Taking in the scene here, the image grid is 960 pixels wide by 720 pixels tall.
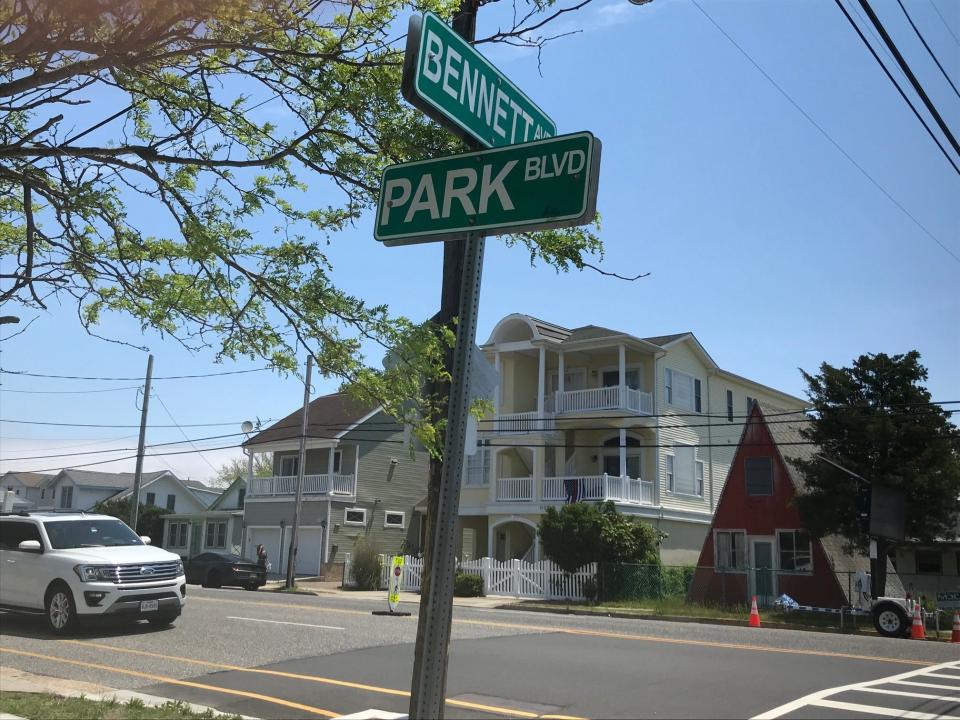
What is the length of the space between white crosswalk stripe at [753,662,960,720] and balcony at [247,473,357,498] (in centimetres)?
3175

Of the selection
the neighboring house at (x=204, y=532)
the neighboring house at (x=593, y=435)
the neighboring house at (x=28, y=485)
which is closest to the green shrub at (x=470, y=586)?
the neighboring house at (x=593, y=435)

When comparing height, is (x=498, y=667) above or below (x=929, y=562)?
below

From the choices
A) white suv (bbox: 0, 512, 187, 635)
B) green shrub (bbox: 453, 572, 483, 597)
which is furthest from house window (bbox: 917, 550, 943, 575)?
white suv (bbox: 0, 512, 187, 635)

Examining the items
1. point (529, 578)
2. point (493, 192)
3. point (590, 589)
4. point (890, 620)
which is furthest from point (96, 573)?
point (529, 578)

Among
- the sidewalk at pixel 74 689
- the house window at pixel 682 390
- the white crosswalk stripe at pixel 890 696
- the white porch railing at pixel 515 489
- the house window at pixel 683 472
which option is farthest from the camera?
the house window at pixel 682 390

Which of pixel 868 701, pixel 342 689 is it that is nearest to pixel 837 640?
pixel 868 701

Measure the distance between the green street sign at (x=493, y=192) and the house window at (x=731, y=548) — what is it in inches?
1097

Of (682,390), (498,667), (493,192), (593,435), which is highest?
(682,390)

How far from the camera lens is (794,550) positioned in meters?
29.0

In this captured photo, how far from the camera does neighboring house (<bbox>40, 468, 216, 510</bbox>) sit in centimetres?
6288

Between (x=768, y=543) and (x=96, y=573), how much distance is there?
22.6 meters

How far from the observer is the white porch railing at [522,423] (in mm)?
35656

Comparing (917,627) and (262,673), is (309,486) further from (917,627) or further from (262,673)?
(262,673)

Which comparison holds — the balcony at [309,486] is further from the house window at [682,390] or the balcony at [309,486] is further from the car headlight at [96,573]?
the car headlight at [96,573]
